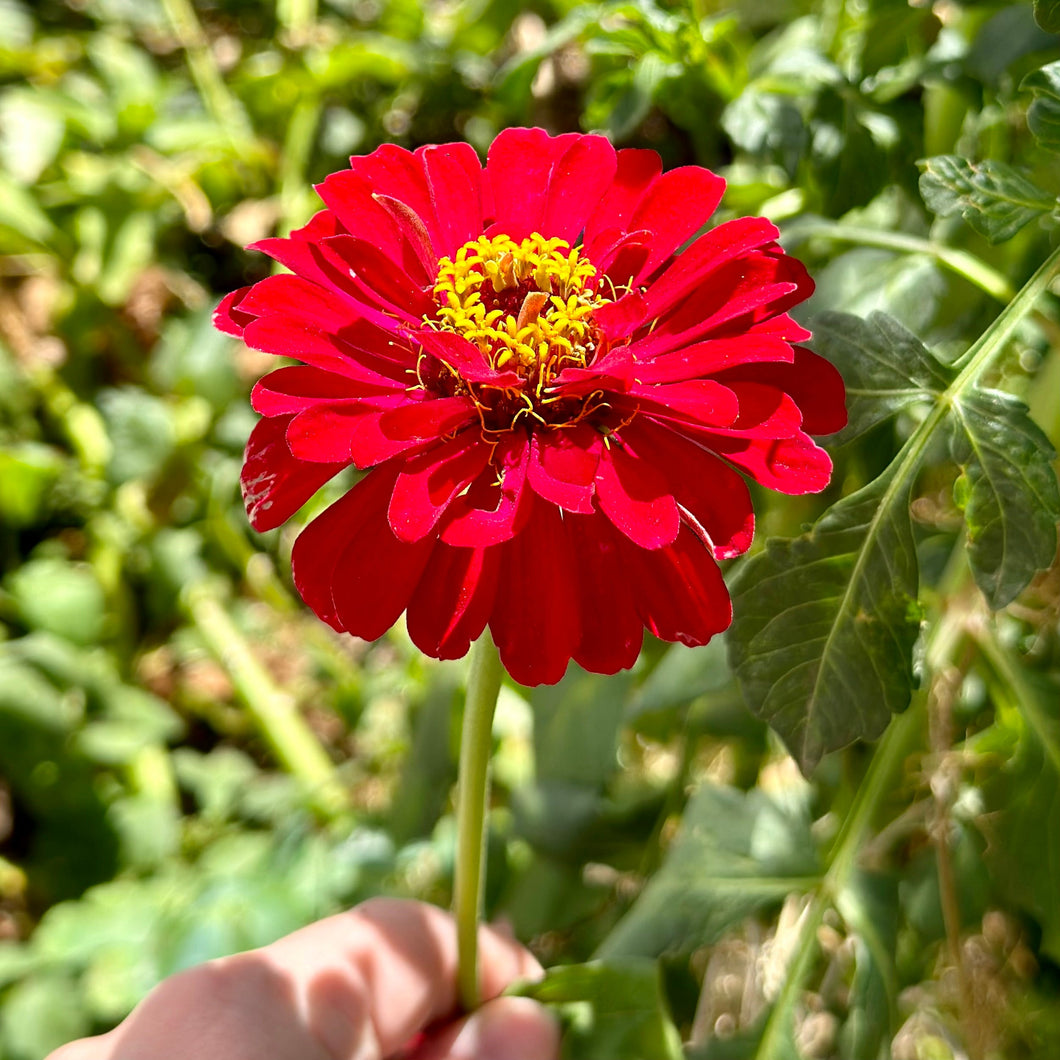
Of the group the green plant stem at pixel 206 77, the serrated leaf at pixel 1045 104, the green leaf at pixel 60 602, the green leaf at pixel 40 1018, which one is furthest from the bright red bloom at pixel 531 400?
the green plant stem at pixel 206 77

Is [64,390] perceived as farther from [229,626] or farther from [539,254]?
[539,254]

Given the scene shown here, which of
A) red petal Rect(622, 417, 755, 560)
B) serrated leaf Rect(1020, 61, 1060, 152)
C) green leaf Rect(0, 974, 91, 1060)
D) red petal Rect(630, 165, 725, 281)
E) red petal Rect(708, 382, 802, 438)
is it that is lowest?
green leaf Rect(0, 974, 91, 1060)

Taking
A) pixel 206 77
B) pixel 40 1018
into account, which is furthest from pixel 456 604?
pixel 206 77

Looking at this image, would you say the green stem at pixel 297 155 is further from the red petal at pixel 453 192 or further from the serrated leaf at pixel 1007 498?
the serrated leaf at pixel 1007 498

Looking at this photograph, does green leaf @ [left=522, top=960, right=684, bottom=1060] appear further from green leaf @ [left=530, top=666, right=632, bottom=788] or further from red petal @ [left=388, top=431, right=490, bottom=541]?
red petal @ [left=388, top=431, right=490, bottom=541]

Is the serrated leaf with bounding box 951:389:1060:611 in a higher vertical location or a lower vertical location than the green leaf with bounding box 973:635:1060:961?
higher

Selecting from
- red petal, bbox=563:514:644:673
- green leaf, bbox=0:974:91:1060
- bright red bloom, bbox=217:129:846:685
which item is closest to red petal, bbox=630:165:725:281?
bright red bloom, bbox=217:129:846:685
